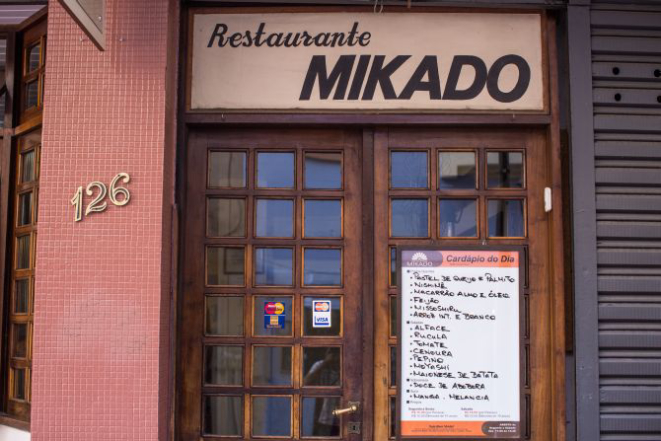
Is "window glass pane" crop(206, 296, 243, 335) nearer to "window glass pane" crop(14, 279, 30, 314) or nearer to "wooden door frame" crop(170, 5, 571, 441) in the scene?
"wooden door frame" crop(170, 5, 571, 441)

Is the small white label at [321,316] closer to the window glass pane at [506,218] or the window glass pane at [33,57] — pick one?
the window glass pane at [506,218]

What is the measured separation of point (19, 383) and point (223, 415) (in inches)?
61.9

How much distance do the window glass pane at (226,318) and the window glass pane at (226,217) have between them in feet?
1.55

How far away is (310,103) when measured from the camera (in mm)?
5004

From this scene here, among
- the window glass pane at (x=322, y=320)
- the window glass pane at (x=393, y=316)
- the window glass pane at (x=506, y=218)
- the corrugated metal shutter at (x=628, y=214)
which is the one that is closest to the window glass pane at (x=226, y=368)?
the window glass pane at (x=322, y=320)

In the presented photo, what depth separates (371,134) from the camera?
16.6 ft

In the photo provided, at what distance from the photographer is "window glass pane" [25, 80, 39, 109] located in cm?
543

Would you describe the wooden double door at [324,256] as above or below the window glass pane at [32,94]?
below

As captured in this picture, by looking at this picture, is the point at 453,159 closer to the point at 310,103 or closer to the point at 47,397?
the point at 310,103

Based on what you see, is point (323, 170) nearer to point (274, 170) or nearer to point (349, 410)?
point (274, 170)

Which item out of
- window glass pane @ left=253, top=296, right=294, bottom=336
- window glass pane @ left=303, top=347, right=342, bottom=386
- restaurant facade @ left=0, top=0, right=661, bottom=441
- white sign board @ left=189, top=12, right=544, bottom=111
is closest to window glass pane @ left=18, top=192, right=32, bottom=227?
restaurant facade @ left=0, top=0, right=661, bottom=441

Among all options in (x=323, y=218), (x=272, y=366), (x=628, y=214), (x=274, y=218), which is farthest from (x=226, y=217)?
(x=628, y=214)

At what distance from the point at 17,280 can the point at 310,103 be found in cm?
255

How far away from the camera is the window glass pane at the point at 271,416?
4.95m
